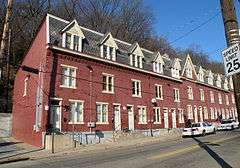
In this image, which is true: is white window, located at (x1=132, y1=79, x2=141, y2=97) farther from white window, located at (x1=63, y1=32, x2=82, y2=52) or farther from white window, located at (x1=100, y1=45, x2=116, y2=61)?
white window, located at (x1=63, y1=32, x2=82, y2=52)

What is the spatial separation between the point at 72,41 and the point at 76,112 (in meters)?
6.63

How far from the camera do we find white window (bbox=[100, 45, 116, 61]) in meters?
29.2

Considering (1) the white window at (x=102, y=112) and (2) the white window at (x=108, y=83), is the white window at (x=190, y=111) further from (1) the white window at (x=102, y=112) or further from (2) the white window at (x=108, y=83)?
(1) the white window at (x=102, y=112)

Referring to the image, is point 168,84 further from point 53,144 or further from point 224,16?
point 224,16

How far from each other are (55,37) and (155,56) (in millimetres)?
16037

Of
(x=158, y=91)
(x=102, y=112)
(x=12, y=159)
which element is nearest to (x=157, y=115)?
(x=158, y=91)

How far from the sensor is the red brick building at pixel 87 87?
24.2m

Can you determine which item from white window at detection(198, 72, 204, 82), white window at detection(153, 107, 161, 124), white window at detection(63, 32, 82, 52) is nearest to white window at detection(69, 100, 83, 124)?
white window at detection(63, 32, 82, 52)

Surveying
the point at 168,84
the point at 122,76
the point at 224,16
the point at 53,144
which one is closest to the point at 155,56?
the point at 168,84

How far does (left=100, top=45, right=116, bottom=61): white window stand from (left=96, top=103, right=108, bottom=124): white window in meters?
5.06

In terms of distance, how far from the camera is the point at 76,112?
2555 centimetres

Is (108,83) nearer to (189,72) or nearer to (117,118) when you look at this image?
(117,118)

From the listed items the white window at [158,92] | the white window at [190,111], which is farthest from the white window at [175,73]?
the white window at [190,111]

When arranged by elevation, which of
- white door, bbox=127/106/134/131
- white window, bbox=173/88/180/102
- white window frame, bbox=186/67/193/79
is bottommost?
white door, bbox=127/106/134/131
